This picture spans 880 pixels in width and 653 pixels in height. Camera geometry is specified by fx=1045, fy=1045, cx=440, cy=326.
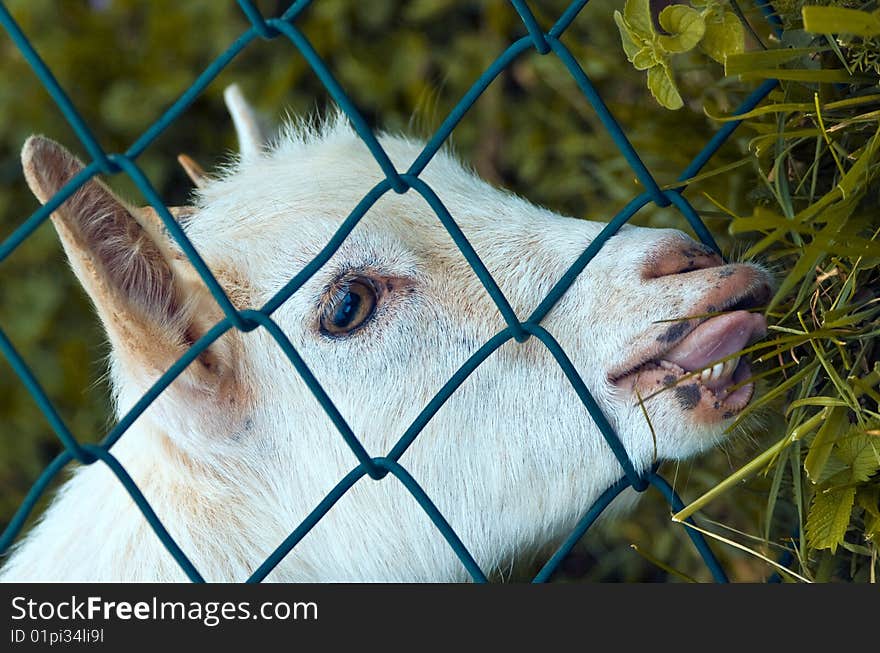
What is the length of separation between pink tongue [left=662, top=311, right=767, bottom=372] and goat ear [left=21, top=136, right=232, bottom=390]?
2.28ft

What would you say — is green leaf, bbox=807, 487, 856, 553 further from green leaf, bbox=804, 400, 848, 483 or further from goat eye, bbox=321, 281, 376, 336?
goat eye, bbox=321, 281, 376, 336

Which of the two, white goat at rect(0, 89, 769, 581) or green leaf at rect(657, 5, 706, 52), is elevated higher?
green leaf at rect(657, 5, 706, 52)

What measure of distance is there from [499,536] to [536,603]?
37 centimetres

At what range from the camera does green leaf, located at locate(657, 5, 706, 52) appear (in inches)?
42.4

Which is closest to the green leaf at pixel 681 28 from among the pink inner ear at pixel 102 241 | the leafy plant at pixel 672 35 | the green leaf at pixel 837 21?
the leafy plant at pixel 672 35

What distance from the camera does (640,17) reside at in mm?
1085

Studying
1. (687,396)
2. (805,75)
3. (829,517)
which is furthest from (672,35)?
(829,517)

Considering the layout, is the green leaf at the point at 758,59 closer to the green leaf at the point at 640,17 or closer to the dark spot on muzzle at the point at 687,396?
the green leaf at the point at 640,17

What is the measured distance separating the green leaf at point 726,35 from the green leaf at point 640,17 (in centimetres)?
8

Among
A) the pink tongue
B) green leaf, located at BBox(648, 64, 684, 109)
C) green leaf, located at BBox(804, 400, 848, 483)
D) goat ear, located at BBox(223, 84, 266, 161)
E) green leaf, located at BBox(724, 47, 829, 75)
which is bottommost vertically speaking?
green leaf, located at BBox(804, 400, 848, 483)

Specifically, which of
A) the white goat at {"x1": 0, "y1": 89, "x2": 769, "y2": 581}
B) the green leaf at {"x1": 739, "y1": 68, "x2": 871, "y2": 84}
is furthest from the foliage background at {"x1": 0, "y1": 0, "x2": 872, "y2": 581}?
the green leaf at {"x1": 739, "y1": 68, "x2": 871, "y2": 84}

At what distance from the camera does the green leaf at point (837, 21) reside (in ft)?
3.10

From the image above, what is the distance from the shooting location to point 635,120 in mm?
2076

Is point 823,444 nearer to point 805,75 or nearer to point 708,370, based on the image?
point 708,370
